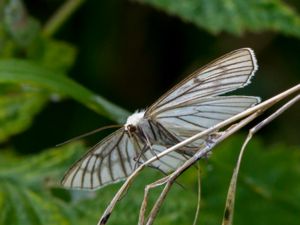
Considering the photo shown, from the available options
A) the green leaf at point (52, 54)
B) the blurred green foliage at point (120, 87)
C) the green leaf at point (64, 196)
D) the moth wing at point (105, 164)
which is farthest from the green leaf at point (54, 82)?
the green leaf at point (52, 54)

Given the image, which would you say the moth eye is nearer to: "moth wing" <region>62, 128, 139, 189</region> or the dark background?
"moth wing" <region>62, 128, 139, 189</region>

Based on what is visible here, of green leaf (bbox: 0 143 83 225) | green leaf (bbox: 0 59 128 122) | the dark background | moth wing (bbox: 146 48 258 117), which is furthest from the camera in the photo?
the dark background

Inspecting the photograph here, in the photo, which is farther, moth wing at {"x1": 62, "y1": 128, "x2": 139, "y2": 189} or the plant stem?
the plant stem

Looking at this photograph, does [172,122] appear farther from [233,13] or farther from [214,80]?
[233,13]

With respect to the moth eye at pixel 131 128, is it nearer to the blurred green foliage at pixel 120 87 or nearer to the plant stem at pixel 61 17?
the blurred green foliage at pixel 120 87

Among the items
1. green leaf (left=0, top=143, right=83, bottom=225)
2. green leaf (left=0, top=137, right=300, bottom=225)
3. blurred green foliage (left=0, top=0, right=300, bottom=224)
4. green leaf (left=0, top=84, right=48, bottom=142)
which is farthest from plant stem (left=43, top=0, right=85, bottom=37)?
green leaf (left=0, top=143, right=83, bottom=225)

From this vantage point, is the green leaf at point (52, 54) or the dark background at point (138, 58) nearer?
the green leaf at point (52, 54)

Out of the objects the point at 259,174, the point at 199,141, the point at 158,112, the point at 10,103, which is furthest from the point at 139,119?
the point at 259,174
